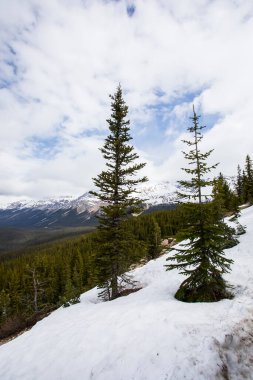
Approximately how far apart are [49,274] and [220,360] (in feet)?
237

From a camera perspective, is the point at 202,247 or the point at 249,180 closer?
the point at 202,247

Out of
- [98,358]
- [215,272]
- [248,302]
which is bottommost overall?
[98,358]

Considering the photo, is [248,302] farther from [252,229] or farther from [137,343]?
[252,229]

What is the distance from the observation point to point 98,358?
307 inches

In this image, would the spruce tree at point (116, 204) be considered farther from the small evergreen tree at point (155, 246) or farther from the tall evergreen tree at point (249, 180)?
the tall evergreen tree at point (249, 180)

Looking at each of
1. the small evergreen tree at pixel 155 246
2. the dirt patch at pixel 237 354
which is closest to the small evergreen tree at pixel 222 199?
the dirt patch at pixel 237 354

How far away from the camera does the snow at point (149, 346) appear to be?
6.80 meters

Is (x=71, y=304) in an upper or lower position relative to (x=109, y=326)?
lower

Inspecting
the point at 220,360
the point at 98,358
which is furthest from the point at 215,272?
the point at 98,358

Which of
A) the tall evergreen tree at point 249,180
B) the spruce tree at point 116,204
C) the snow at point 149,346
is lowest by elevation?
A: the snow at point 149,346

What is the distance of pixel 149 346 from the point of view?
7.71 metres

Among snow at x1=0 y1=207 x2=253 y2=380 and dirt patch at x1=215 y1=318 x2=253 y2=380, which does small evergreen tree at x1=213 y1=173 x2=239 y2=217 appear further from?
dirt patch at x1=215 y1=318 x2=253 y2=380

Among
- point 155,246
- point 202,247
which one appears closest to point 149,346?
point 202,247

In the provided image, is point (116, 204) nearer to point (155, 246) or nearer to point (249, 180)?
point (155, 246)
